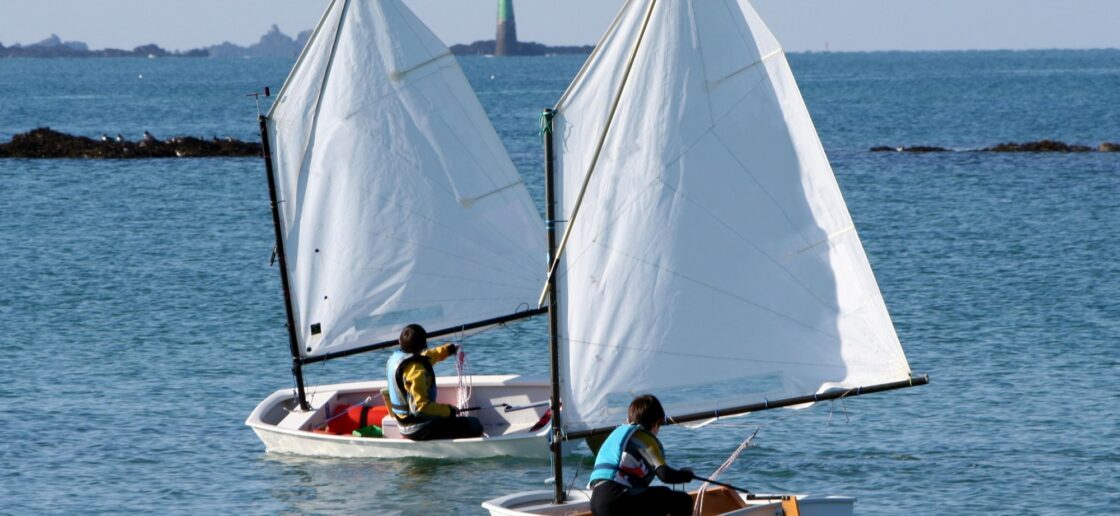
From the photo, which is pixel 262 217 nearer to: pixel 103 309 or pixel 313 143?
pixel 103 309

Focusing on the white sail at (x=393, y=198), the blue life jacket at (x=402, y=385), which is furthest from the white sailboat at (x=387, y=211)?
the blue life jacket at (x=402, y=385)

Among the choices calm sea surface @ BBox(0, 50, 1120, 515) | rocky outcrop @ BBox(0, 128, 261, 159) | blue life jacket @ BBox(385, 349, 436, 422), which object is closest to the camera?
blue life jacket @ BBox(385, 349, 436, 422)

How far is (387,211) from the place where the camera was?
2336 centimetres

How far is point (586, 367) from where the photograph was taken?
1677 centimetres

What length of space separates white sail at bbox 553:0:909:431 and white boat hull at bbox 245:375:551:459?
4.17 metres

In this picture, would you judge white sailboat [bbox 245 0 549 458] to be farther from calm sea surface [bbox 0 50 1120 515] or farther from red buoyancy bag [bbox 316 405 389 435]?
calm sea surface [bbox 0 50 1120 515]

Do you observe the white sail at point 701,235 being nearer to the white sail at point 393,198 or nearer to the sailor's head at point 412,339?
the sailor's head at point 412,339

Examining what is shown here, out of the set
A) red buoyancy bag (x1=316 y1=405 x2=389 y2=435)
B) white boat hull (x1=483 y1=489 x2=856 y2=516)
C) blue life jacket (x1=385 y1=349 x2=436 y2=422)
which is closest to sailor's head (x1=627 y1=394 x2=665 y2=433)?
white boat hull (x1=483 y1=489 x2=856 y2=516)

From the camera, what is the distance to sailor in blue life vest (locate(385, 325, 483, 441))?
2067 cm

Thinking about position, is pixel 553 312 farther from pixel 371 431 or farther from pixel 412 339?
pixel 371 431

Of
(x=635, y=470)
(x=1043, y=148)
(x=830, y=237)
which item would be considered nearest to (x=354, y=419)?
(x=635, y=470)

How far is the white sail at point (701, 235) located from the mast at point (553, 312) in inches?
4.0

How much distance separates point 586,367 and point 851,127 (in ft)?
313

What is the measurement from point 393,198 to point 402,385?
3.48m
